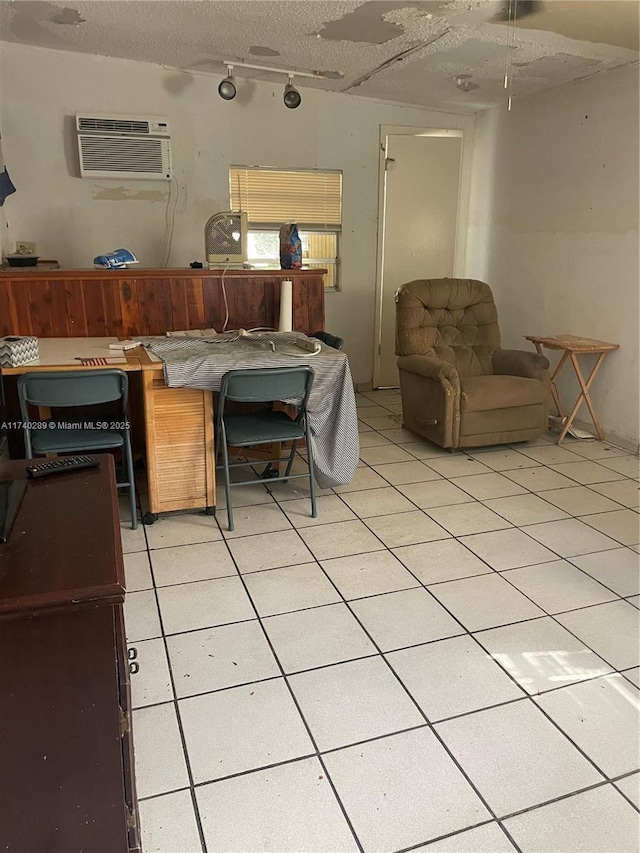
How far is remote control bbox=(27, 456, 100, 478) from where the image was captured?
155 centimetres

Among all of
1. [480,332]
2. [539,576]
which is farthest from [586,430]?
[539,576]

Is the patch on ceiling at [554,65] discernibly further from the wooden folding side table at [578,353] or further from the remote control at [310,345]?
the remote control at [310,345]

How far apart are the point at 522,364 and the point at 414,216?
1921mm

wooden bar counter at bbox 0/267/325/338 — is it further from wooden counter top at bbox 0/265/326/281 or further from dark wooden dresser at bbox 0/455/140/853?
dark wooden dresser at bbox 0/455/140/853

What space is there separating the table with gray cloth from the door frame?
225 centimetres

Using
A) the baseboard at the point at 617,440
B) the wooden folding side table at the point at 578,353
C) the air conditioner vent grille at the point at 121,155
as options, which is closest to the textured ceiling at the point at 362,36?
the air conditioner vent grille at the point at 121,155

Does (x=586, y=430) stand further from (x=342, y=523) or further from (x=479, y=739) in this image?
(x=479, y=739)

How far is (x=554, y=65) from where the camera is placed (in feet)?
13.0

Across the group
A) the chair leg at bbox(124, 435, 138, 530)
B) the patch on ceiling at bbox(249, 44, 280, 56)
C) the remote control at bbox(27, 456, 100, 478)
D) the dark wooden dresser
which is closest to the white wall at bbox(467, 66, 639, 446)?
the patch on ceiling at bbox(249, 44, 280, 56)

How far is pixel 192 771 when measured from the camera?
1580mm

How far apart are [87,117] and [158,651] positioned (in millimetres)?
3623

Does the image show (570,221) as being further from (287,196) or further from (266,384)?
(266,384)

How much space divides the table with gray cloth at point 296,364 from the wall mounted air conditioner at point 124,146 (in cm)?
165

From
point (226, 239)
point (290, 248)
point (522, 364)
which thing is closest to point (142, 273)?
point (226, 239)
